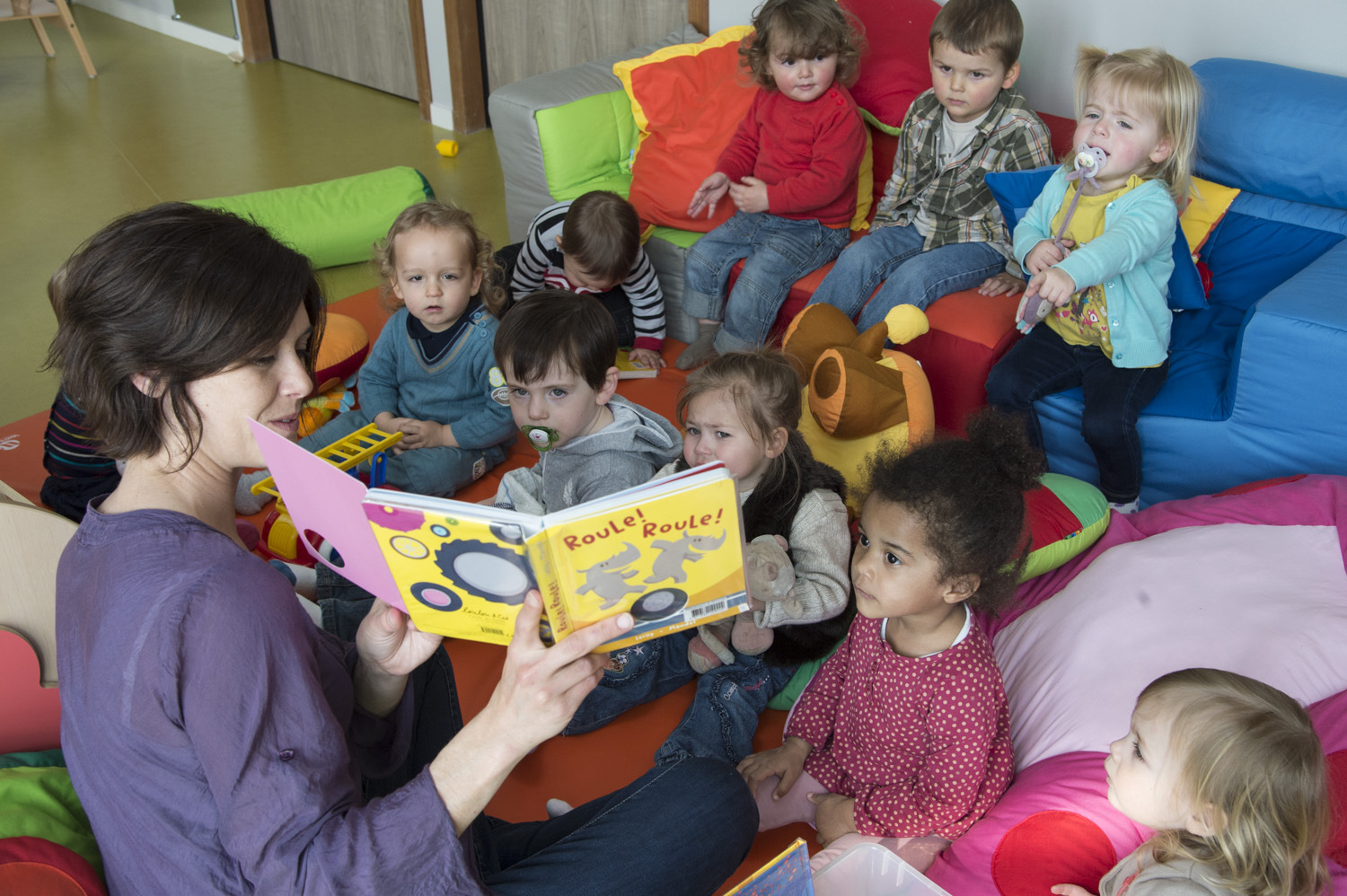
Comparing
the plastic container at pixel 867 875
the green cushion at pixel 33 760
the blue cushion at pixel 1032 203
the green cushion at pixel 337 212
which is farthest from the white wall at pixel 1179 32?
the green cushion at pixel 33 760

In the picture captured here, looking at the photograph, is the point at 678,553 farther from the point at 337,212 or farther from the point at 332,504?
the point at 337,212

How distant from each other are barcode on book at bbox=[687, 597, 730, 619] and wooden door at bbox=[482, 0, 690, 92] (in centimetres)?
311

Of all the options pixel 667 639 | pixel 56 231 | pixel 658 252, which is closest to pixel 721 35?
pixel 658 252

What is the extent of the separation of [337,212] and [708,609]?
8.76 feet

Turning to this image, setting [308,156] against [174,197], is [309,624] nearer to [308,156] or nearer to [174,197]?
[174,197]

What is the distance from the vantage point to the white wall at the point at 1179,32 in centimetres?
248

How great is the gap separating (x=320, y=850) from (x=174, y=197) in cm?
393

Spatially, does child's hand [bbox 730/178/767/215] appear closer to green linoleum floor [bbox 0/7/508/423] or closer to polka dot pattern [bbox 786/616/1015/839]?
green linoleum floor [bbox 0/7/508/423]

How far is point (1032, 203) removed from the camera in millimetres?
2459

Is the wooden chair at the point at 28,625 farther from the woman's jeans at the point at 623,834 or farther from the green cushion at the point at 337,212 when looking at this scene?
the green cushion at the point at 337,212

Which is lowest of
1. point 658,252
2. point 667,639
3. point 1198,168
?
point 667,639

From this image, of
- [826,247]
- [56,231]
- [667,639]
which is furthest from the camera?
[56,231]

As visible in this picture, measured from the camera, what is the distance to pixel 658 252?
3.09 meters

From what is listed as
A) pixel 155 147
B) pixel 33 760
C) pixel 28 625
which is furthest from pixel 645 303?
pixel 155 147
